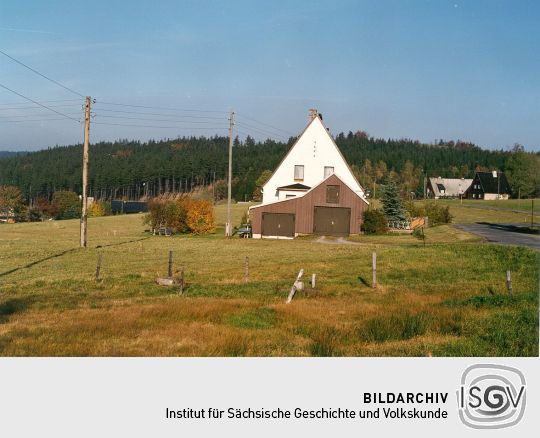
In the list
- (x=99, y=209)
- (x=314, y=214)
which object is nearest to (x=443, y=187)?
(x=314, y=214)

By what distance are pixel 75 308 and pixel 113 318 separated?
8.12ft

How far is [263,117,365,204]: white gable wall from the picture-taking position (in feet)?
135

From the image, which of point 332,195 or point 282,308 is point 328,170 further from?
point 282,308

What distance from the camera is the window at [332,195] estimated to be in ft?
119

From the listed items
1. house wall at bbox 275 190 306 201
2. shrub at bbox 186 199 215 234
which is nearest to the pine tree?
house wall at bbox 275 190 306 201

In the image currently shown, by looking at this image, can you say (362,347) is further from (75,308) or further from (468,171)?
(468,171)

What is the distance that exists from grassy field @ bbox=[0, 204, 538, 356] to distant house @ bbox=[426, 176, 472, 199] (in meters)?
65.8

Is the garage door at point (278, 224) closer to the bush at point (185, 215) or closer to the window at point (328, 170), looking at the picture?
the bush at point (185, 215)

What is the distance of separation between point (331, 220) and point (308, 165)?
7476 mm

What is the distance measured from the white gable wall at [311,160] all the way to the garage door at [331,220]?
4517 mm

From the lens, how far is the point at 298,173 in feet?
136
